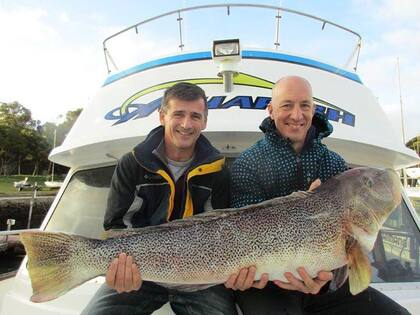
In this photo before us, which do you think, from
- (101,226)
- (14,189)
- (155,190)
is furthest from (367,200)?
(14,189)

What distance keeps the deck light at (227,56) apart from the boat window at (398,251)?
6.69ft

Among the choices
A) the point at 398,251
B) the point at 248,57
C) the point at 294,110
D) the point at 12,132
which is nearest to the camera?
the point at 294,110

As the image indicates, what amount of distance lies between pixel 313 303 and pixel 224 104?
1933mm

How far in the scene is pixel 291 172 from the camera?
3.26 m

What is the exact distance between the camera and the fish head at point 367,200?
2.71 meters

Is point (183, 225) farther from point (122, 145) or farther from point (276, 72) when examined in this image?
point (276, 72)

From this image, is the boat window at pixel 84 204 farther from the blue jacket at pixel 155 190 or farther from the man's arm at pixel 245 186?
the man's arm at pixel 245 186

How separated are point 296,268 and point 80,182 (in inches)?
106

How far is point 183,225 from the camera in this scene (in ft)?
8.94

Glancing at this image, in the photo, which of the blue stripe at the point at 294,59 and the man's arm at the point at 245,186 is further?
the blue stripe at the point at 294,59

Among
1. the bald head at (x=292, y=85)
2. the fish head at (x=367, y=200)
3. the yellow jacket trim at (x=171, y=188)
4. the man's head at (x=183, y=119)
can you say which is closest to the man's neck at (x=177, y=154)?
the man's head at (x=183, y=119)

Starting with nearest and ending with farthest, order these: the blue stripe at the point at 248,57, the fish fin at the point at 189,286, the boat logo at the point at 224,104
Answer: the fish fin at the point at 189,286, the boat logo at the point at 224,104, the blue stripe at the point at 248,57

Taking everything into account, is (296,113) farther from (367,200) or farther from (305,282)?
(305,282)

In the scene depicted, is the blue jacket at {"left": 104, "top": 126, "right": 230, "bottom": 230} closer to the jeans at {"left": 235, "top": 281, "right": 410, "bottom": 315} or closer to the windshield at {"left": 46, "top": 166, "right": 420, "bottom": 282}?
the jeans at {"left": 235, "top": 281, "right": 410, "bottom": 315}
